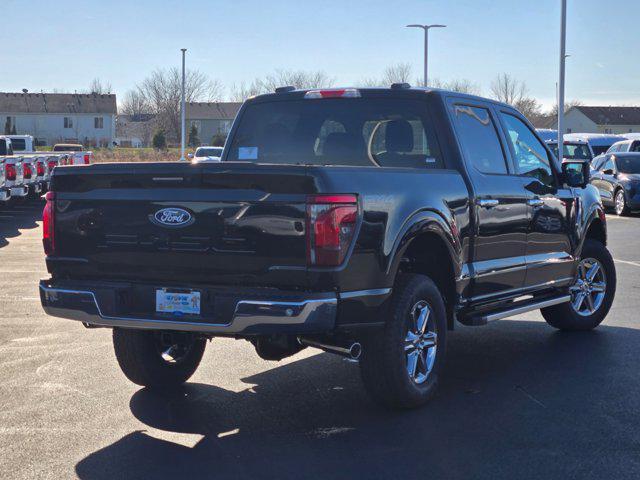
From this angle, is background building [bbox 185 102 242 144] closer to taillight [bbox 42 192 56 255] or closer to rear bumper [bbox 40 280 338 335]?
taillight [bbox 42 192 56 255]

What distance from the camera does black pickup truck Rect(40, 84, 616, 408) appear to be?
5.27m

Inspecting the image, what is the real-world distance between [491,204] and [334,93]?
1405 millimetres

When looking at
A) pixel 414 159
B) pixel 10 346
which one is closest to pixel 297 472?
pixel 414 159

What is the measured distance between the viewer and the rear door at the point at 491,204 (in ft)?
22.7

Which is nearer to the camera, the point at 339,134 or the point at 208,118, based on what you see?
the point at 339,134

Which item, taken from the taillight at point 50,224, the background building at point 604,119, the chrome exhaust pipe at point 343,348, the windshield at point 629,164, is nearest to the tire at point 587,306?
the chrome exhaust pipe at point 343,348

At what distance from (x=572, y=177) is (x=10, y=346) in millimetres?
4885

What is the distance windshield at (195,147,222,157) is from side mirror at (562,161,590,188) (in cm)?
3261

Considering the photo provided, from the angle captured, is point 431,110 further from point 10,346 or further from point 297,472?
point 10,346

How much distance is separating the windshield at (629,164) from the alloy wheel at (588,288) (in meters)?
17.7

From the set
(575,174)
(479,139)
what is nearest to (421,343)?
(479,139)

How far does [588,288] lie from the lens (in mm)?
8961

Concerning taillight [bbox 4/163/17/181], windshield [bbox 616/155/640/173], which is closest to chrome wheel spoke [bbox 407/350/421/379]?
taillight [bbox 4/163/17/181]

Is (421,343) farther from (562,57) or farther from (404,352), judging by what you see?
(562,57)
